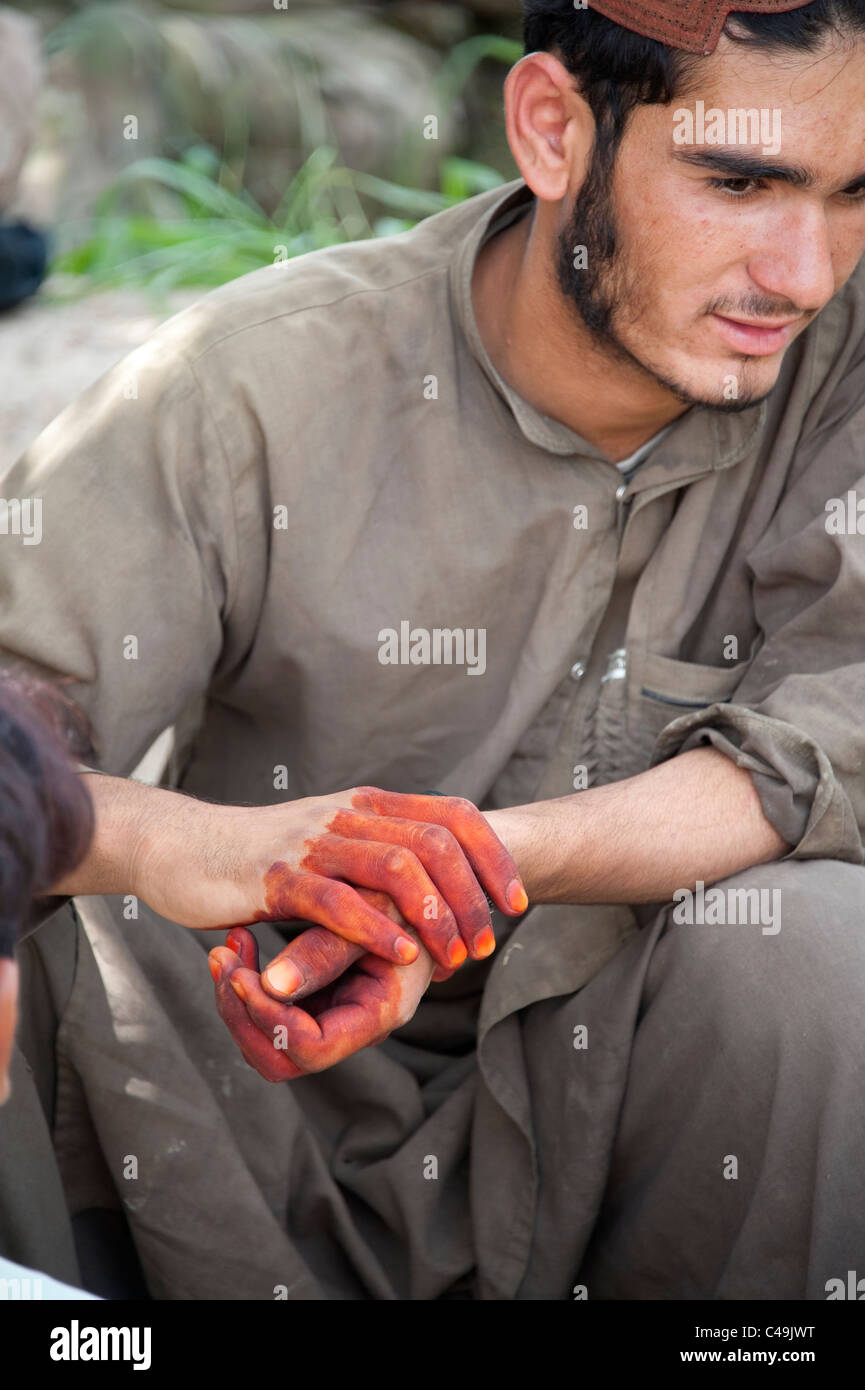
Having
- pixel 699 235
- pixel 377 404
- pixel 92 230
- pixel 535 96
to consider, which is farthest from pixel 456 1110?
pixel 92 230

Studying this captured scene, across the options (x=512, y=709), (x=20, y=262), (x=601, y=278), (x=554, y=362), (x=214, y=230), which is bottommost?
(x=512, y=709)

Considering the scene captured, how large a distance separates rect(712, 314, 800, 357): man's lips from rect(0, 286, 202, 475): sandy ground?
240 cm

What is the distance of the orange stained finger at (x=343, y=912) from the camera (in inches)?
63.4

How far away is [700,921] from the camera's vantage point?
196cm

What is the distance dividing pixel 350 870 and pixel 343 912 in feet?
0.20

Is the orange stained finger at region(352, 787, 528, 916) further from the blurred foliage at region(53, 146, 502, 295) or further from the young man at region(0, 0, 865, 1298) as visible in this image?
the blurred foliage at region(53, 146, 502, 295)

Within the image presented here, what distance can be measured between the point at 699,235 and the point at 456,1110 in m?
1.27

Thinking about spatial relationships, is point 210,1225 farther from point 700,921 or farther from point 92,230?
point 92,230

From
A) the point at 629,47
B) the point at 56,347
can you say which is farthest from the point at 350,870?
the point at 56,347

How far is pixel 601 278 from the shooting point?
210 centimetres

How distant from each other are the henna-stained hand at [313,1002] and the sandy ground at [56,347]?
8.51 ft

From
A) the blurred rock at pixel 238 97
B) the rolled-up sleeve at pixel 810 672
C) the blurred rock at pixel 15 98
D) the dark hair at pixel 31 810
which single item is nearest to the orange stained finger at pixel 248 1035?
the dark hair at pixel 31 810

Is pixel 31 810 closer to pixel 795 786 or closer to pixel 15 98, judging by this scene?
pixel 795 786

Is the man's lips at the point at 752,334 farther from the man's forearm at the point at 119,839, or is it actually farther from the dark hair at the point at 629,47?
the man's forearm at the point at 119,839
